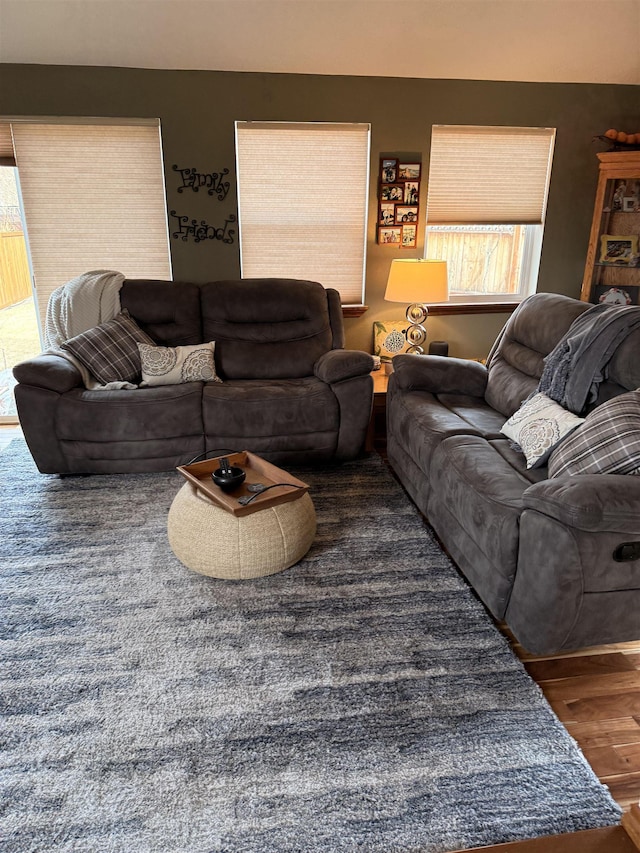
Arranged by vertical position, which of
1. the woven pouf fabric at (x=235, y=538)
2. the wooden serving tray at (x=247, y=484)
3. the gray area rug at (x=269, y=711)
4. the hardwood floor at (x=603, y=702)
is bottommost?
the hardwood floor at (x=603, y=702)

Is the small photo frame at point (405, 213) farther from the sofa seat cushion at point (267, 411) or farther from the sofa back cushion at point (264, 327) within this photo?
the sofa seat cushion at point (267, 411)

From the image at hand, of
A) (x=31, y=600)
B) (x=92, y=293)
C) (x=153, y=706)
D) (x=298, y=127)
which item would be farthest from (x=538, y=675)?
(x=298, y=127)

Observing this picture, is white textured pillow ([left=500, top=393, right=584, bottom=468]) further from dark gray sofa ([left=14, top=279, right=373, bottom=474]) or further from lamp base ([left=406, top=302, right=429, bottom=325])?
lamp base ([left=406, top=302, right=429, bottom=325])

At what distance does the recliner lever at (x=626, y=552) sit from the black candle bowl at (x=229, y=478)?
1.36m

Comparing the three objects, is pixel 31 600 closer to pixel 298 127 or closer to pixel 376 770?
pixel 376 770

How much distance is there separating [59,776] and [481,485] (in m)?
1.58

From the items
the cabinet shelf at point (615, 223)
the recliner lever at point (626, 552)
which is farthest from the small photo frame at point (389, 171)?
the recliner lever at point (626, 552)

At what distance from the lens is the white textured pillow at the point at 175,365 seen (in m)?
3.39

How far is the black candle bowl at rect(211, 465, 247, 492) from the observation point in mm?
2332

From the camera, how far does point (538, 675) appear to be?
6.40ft

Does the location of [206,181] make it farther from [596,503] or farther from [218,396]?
[596,503]

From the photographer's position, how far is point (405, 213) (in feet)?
13.6

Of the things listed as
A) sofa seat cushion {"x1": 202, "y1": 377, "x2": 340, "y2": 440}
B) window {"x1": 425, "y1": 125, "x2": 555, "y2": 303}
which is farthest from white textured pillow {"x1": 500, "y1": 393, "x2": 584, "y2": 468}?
window {"x1": 425, "y1": 125, "x2": 555, "y2": 303}

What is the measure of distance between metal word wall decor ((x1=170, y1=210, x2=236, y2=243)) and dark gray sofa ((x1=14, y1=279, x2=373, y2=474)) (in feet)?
A: 1.52
